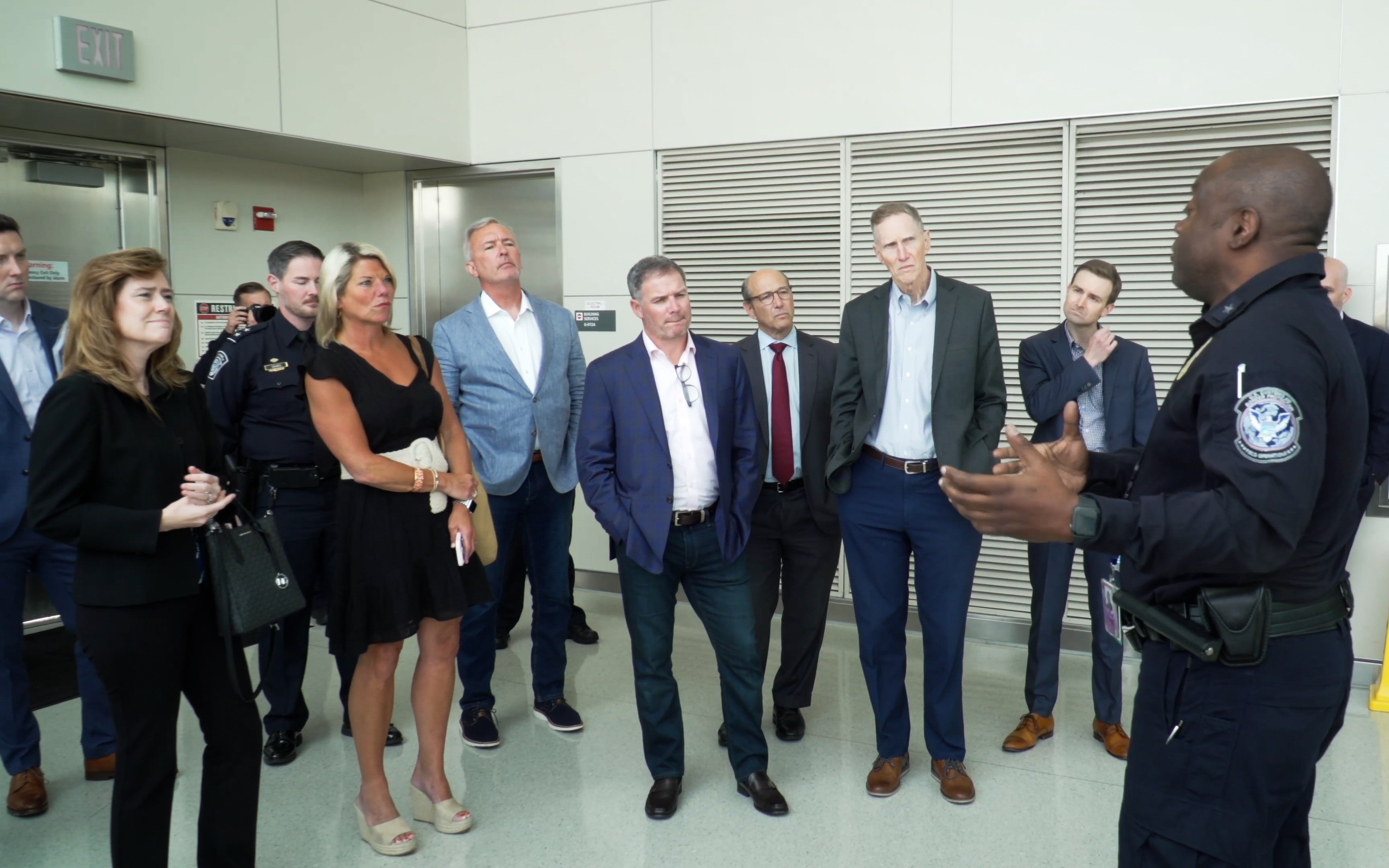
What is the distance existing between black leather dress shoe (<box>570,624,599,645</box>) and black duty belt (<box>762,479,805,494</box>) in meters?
1.77

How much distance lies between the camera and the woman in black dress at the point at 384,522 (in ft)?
9.83

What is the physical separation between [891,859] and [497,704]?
6.44 feet

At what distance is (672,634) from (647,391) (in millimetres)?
809

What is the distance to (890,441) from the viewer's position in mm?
3457

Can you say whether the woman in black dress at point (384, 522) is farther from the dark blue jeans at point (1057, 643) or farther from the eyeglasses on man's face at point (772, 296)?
the dark blue jeans at point (1057, 643)

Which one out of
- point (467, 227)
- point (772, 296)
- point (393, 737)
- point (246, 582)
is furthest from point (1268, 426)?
point (467, 227)

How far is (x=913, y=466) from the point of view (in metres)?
3.39

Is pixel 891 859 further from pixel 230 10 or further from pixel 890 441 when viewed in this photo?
pixel 230 10

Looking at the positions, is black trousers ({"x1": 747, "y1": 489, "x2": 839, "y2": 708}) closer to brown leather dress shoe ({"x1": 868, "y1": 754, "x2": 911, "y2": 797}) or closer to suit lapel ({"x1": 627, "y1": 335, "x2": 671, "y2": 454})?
brown leather dress shoe ({"x1": 868, "y1": 754, "x2": 911, "y2": 797})

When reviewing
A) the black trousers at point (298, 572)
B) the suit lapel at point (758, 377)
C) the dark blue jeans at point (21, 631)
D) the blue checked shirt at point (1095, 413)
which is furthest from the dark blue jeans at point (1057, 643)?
the dark blue jeans at point (21, 631)

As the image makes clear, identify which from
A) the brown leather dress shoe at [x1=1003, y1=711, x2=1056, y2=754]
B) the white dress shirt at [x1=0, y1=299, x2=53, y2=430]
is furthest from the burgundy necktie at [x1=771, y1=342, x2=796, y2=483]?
the white dress shirt at [x1=0, y1=299, x2=53, y2=430]

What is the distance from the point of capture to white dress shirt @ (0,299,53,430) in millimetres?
3451

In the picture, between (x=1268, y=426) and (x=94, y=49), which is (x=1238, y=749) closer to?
(x=1268, y=426)

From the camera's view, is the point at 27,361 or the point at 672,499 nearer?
the point at 672,499
